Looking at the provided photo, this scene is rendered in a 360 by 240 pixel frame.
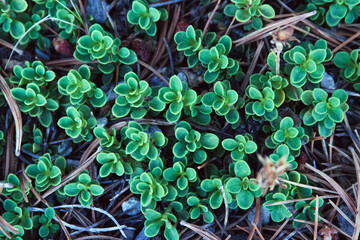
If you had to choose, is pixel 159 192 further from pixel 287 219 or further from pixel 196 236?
pixel 287 219

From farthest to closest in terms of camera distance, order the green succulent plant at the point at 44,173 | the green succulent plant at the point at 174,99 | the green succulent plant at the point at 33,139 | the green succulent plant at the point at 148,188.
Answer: the green succulent plant at the point at 33,139
the green succulent plant at the point at 44,173
the green succulent plant at the point at 174,99
the green succulent plant at the point at 148,188

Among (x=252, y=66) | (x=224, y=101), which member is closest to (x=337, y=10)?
(x=252, y=66)

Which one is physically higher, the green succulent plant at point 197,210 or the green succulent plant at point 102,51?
the green succulent plant at point 102,51

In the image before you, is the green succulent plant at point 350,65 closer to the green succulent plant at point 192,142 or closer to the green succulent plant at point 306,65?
the green succulent plant at point 306,65

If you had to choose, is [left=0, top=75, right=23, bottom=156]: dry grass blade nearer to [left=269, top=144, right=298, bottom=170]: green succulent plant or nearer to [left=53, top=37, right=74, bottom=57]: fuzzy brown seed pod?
[left=53, top=37, right=74, bottom=57]: fuzzy brown seed pod

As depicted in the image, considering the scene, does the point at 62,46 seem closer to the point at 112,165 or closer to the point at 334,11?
the point at 112,165

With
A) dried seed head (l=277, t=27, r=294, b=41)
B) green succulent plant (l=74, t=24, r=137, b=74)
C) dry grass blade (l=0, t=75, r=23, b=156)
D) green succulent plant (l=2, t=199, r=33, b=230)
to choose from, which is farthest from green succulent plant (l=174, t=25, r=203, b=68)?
green succulent plant (l=2, t=199, r=33, b=230)

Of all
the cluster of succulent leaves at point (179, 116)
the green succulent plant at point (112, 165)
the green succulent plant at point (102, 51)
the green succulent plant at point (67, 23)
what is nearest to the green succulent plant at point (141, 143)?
the cluster of succulent leaves at point (179, 116)
